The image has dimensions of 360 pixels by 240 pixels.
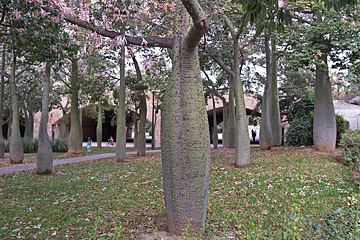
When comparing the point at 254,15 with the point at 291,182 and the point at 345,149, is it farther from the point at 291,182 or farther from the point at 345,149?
the point at 345,149

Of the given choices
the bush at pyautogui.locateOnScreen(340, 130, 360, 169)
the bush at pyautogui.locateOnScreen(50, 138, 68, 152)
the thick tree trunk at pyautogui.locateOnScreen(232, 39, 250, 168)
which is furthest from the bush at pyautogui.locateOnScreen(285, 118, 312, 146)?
the bush at pyautogui.locateOnScreen(50, 138, 68, 152)

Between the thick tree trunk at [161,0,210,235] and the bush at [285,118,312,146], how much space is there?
13.0m

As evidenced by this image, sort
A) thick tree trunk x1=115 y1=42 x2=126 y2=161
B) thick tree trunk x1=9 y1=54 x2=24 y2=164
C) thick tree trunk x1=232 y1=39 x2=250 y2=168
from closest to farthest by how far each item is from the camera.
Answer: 1. thick tree trunk x1=232 y1=39 x2=250 y2=168
2. thick tree trunk x1=9 y1=54 x2=24 y2=164
3. thick tree trunk x1=115 y1=42 x2=126 y2=161

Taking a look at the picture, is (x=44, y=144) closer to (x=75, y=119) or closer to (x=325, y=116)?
(x=75, y=119)

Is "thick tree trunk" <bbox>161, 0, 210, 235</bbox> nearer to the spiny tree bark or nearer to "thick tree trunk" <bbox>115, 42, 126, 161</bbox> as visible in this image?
"thick tree trunk" <bbox>115, 42, 126, 161</bbox>

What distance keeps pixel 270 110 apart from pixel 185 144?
1313 cm

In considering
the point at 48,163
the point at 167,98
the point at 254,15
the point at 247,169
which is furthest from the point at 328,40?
the point at 48,163

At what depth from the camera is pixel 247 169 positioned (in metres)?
8.72

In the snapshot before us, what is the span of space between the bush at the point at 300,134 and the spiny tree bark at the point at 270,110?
69 cm

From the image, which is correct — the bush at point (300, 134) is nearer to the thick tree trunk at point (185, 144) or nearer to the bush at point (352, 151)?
the bush at point (352, 151)

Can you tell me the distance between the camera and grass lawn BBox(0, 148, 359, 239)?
3902 millimetres

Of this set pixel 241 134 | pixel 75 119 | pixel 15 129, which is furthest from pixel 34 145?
pixel 241 134

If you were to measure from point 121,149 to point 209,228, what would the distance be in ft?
30.2

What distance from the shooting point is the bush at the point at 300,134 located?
15202 millimetres
